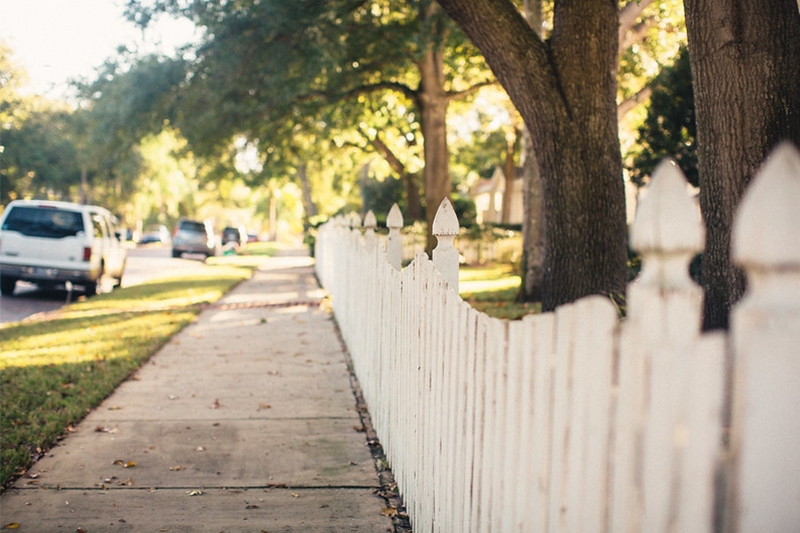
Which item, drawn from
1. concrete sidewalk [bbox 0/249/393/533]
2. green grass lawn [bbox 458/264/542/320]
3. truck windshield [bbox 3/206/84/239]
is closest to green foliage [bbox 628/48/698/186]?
green grass lawn [bbox 458/264/542/320]

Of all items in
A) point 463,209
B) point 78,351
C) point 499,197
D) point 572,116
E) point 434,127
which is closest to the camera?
point 572,116

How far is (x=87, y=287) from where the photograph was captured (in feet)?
59.5

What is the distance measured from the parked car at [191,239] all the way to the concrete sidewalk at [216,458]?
93.6ft

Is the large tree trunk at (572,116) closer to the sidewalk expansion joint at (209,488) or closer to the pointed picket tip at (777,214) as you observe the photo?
the sidewalk expansion joint at (209,488)

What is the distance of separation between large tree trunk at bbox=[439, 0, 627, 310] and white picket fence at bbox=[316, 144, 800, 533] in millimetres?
4586

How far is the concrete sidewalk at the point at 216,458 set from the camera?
186 inches

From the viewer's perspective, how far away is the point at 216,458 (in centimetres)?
586

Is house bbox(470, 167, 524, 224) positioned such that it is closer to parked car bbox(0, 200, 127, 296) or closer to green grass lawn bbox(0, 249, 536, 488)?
green grass lawn bbox(0, 249, 536, 488)

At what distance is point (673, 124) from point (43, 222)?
42.7 feet

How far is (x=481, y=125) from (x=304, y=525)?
31.5 metres

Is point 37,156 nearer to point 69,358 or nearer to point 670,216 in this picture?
point 69,358

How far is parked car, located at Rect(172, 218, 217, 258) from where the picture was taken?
3766 cm

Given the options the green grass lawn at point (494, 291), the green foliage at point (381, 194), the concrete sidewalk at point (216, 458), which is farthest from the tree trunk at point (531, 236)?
the green foliage at point (381, 194)

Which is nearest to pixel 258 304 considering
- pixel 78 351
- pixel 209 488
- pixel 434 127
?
pixel 78 351
